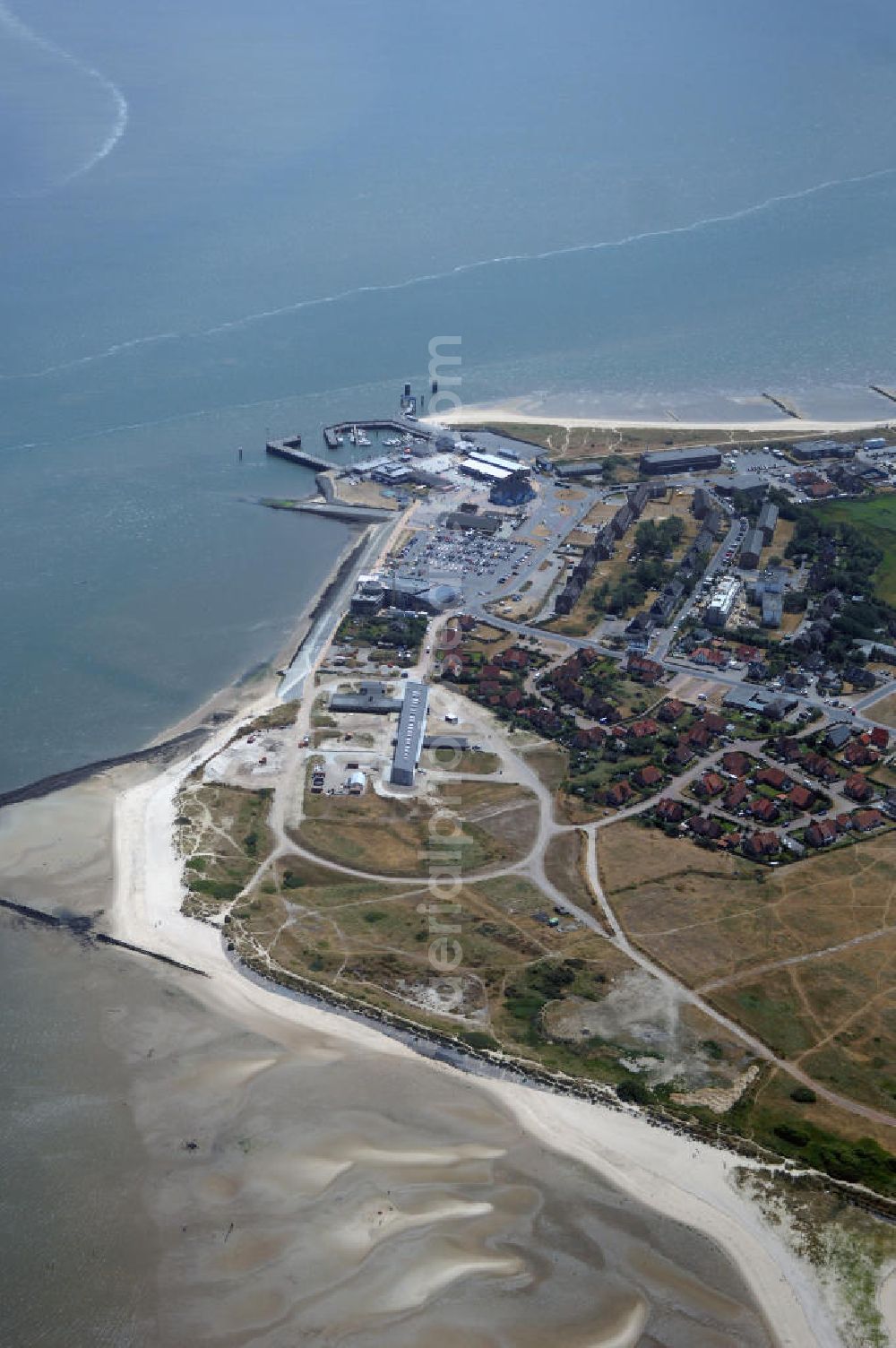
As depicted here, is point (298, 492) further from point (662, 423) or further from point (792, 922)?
point (792, 922)

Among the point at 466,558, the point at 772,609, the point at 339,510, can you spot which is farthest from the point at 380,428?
the point at 772,609

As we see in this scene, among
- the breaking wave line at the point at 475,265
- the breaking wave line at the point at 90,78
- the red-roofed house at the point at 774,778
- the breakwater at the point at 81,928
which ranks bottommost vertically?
the breakwater at the point at 81,928

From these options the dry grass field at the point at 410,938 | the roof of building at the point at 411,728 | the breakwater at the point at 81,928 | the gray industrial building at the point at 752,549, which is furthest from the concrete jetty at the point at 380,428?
the breakwater at the point at 81,928

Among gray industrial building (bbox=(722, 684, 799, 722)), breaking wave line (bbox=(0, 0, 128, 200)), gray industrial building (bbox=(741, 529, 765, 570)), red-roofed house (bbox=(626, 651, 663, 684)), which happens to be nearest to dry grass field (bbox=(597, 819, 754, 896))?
gray industrial building (bbox=(722, 684, 799, 722))

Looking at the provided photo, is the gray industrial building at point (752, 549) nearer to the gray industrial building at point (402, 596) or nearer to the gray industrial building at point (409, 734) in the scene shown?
the gray industrial building at point (402, 596)

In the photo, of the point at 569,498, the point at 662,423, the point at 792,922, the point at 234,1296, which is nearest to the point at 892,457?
the point at 662,423

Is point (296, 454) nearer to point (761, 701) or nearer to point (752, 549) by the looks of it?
point (752, 549)
